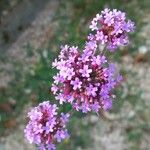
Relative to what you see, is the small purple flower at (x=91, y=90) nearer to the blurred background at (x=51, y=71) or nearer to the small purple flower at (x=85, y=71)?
the small purple flower at (x=85, y=71)

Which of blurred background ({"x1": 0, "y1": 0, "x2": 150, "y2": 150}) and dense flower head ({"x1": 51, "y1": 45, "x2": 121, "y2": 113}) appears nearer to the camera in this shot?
dense flower head ({"x1": 51, "y1": 45, "x2": 121, "y2": 113})

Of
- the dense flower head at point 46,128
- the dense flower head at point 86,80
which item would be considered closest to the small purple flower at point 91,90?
the dense flower head at point 86,80

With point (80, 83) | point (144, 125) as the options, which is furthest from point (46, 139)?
point (144, 125)

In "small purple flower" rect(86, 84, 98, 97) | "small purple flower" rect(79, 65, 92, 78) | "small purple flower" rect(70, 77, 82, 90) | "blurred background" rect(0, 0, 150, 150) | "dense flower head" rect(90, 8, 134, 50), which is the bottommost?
"small purple flower" rect(86, 84, 98, 97)

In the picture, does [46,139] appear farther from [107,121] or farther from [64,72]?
[107,121]

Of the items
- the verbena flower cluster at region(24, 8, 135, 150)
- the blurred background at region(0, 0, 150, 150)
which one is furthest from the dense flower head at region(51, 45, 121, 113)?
the blurred background at region(0, 0, 150, 150)

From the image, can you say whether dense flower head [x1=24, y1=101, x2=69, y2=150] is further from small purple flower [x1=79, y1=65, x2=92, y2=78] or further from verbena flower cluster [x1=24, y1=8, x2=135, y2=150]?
small purple flower [x1=79, y1=65, x2=92, y2=78]
